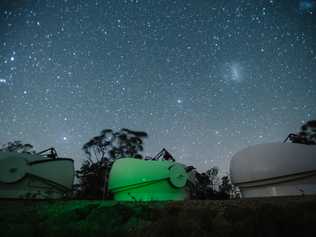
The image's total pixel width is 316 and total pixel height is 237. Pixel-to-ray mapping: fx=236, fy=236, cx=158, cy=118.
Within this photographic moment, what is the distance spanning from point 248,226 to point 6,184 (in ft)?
67.4

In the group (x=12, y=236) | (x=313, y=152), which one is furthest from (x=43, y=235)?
(x=313, y=152)

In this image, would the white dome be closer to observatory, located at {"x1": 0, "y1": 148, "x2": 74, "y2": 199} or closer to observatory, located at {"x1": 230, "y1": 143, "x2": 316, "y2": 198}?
observatory, located at {"x1": 230, "y1": 143, "x2": 316, "y2": 198}

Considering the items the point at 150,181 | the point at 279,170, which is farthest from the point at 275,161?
the point at 150,181

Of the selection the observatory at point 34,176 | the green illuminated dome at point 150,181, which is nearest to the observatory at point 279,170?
the green illuminated dome at point 150,181

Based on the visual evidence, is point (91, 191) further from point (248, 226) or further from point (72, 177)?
point (248, 226)

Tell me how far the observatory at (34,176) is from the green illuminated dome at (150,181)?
5.54m

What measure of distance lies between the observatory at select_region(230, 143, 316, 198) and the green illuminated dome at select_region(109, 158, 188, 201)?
591cm

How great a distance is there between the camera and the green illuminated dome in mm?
19734

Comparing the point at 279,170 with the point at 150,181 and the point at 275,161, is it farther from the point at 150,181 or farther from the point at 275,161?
the point at 150,181

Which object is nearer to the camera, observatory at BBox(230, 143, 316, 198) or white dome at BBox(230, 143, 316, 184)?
observatory at BBox(230, 143, 316, 198)

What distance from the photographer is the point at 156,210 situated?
795cm

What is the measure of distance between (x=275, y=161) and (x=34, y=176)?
20616 millimetres

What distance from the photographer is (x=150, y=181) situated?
19.7m

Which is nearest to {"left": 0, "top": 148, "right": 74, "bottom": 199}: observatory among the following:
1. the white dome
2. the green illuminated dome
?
the green illuminated dome
